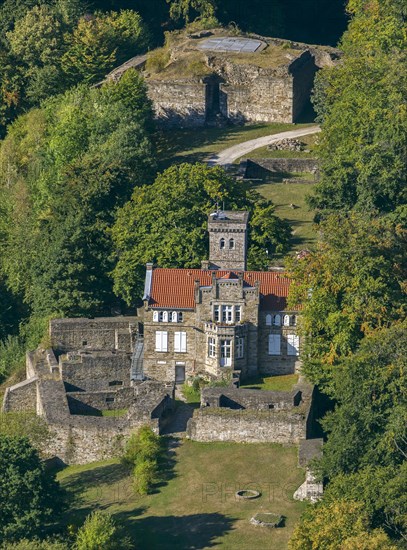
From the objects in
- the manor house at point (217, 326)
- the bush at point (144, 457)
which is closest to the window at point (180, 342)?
the manor house at point (217, 326)

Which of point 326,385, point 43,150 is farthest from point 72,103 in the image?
point 326,385

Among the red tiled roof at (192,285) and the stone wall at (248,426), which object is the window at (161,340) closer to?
the red tiled roof at (192,285)

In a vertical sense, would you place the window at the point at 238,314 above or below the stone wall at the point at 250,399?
above

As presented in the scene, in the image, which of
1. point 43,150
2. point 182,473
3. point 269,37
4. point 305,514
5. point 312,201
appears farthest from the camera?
point 269,37

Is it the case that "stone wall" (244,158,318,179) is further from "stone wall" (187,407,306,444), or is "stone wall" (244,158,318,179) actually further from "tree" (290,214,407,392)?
"stone wall" (187,407,306,444)

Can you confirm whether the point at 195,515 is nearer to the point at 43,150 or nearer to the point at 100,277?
the point at 100,277

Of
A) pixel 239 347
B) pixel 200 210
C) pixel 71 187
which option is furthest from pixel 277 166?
pixel 239 347
